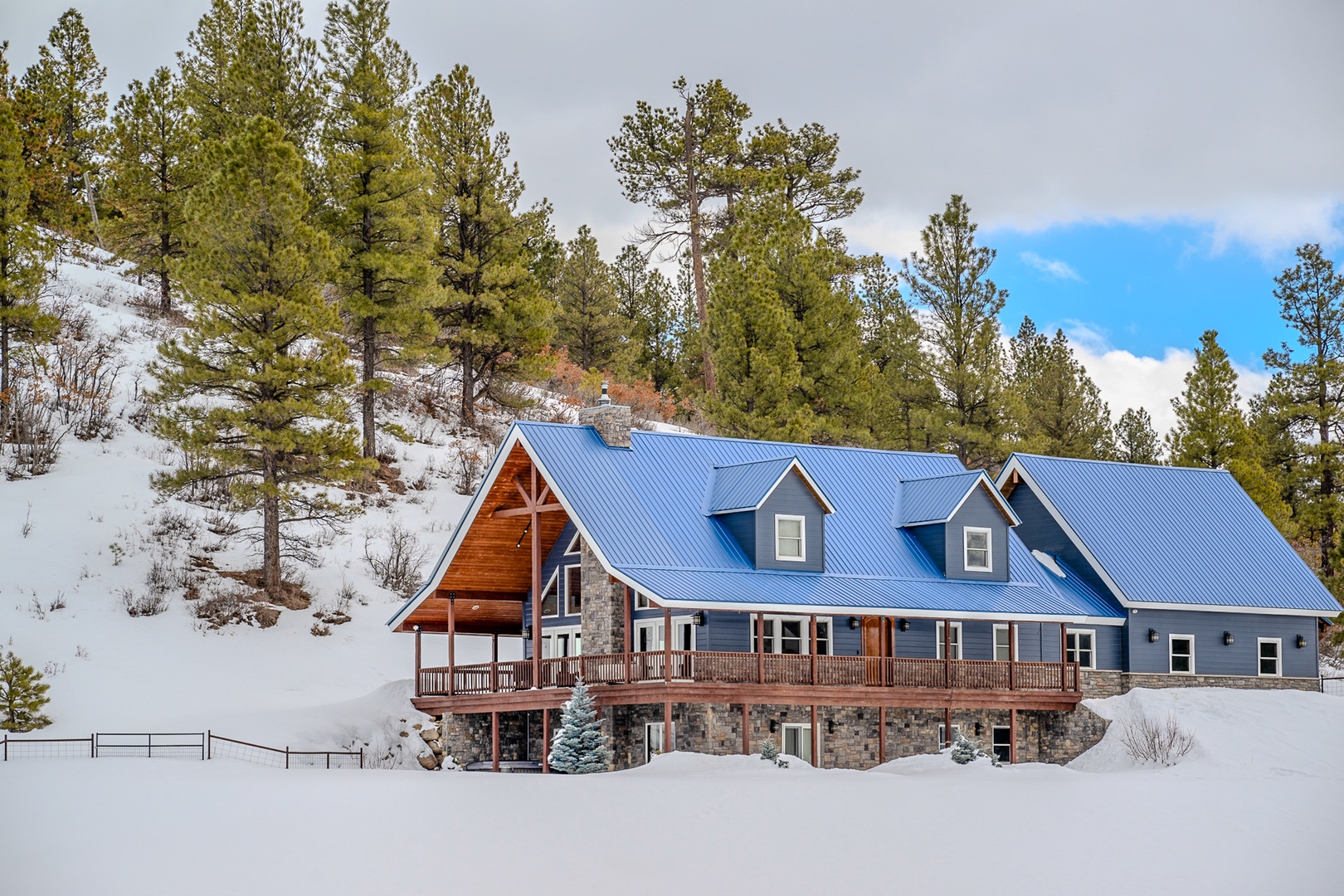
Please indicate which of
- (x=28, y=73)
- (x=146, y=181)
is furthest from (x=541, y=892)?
(x=28, y=73)

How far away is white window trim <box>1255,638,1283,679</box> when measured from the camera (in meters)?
39.5

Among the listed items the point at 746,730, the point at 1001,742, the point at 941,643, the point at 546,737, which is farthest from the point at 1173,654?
the point at 546,737

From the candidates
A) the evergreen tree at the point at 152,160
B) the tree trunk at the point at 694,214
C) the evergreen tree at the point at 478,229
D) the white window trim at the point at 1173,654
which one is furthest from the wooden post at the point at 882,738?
the evergreen tree at the point at 152,160

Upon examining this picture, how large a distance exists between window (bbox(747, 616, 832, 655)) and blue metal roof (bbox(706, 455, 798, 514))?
267 cm

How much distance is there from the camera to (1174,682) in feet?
125

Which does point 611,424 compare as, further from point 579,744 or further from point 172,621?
point 172,621

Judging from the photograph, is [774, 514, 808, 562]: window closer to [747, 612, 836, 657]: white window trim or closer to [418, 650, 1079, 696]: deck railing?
[747, 612, 836, 657]: white window trim

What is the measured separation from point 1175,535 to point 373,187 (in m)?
27.4

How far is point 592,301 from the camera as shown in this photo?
2724 inches

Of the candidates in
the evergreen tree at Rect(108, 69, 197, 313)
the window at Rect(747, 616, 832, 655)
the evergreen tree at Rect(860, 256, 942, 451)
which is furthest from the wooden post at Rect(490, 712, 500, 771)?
the evergreen tree at Rect(108, 69, 197, 313)

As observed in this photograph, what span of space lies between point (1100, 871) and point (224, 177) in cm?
2990

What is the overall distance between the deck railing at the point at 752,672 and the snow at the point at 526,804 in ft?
5.82

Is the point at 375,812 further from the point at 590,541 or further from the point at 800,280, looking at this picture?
the point at 800,280

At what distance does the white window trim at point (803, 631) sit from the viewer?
3247 cm
